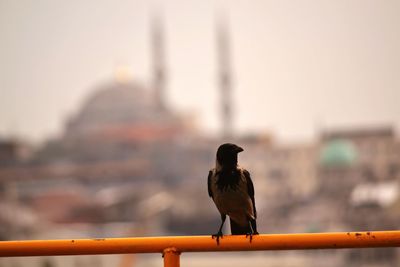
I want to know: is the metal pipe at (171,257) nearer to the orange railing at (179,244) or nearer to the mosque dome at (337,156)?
the orange railing at (179,244)

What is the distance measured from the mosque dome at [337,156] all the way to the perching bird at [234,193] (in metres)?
39.8

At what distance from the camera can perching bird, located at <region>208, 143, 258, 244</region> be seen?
2.26 m

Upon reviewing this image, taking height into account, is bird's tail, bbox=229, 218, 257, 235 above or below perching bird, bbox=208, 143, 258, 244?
below

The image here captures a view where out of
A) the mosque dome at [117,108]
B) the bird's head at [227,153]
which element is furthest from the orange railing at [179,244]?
the mosque dome at [117,108]

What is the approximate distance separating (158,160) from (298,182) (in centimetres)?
770

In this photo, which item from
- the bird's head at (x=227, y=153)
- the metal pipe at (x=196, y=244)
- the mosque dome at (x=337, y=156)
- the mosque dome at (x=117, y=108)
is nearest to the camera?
the metal pipe at (x=196, y=244)

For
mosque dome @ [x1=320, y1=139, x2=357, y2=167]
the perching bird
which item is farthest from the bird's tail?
mosque dome @ [x1=320, y1=139, x2=357, y2=167]

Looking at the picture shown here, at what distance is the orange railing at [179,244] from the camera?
1.81 m

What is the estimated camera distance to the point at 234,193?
2.26 m

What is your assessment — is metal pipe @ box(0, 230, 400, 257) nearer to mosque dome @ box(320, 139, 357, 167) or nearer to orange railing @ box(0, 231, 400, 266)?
orange railing @ box(0, 231, 400, 266)

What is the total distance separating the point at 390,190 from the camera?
38.6 meters

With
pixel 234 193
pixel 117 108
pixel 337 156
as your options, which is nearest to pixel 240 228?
pixel 234 193

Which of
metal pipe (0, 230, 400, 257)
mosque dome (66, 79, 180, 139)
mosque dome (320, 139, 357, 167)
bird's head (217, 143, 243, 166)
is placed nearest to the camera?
metal pipe (0, 230, 400, 257)

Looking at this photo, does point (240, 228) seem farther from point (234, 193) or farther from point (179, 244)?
point (179, 244)
